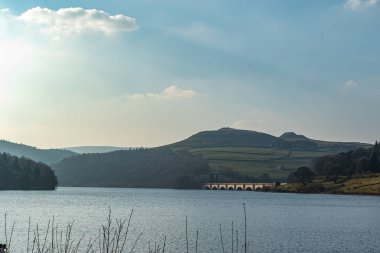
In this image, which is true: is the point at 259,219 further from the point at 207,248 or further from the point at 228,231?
the point at 207,248

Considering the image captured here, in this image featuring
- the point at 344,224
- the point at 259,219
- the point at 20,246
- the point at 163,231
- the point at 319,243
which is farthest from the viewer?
the point at 259,219

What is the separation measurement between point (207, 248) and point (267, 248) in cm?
621

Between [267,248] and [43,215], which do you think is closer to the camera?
[267,248]

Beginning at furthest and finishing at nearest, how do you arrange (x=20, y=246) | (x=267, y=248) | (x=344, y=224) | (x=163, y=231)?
(x=344, y=224) < (x=163, y=231) < (x=267, y=248) < (x=20, y=246)

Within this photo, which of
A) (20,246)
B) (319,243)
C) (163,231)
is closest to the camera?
(20,246)

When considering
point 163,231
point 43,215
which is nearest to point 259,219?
point 163,231

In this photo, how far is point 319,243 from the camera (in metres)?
63.6

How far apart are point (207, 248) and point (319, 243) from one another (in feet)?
47.7

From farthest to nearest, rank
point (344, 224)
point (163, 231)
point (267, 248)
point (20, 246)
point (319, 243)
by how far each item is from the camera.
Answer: point (344, 224) < point (163, 231) < point (319, 243) < point (267, 248) < point (20, 246)

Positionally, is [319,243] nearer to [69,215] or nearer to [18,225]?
[18,225]

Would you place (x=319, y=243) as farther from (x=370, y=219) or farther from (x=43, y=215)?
(x=43, y=215)

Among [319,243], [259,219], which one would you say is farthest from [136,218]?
[319,243]

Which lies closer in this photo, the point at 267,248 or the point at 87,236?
the point at 267,248

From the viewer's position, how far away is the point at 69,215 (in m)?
96.4
